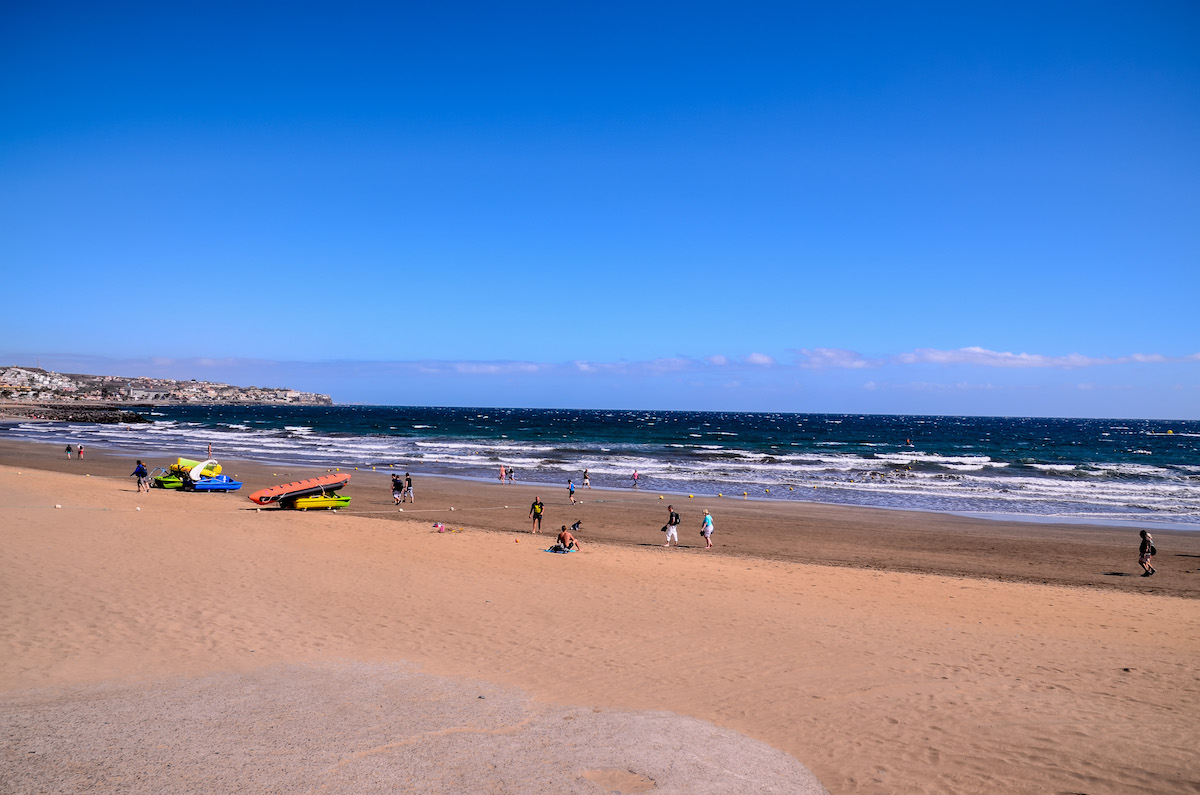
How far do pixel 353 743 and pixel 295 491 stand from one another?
19.2 metres

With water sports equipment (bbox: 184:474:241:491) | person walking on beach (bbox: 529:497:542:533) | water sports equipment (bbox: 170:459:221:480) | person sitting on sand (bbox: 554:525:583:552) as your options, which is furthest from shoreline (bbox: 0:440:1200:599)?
person sitting on sand (bbox: 554:525:583:552)

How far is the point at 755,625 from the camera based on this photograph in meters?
11.4

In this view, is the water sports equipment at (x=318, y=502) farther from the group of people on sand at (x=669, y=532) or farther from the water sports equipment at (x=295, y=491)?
the group of people on sand at (x=669, y=532)

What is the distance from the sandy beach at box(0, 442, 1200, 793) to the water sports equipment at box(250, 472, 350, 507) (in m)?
4.11

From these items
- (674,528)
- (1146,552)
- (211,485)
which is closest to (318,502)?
(211,485)

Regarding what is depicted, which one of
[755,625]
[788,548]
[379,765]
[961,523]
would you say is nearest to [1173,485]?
[961,523]

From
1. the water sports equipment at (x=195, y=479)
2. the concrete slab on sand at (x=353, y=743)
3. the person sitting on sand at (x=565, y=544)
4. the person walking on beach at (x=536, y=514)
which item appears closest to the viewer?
the concrete slab on sand at (x=353, y=743)

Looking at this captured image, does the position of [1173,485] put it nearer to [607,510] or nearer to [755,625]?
[607,510]

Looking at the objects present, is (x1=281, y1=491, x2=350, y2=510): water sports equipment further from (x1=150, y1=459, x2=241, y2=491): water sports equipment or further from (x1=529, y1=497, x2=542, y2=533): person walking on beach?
(x1=529, y1=497, x2=542, y2=533): person walking on beach

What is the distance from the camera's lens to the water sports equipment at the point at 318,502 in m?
23.8

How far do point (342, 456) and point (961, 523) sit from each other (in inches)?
1693

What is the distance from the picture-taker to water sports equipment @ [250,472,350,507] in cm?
2359

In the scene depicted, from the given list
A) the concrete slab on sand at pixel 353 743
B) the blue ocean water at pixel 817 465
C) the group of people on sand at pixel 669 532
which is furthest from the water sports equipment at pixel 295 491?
the concrete slab on sand at pixel 353 743

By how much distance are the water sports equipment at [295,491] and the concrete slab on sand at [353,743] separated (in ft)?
54.9
